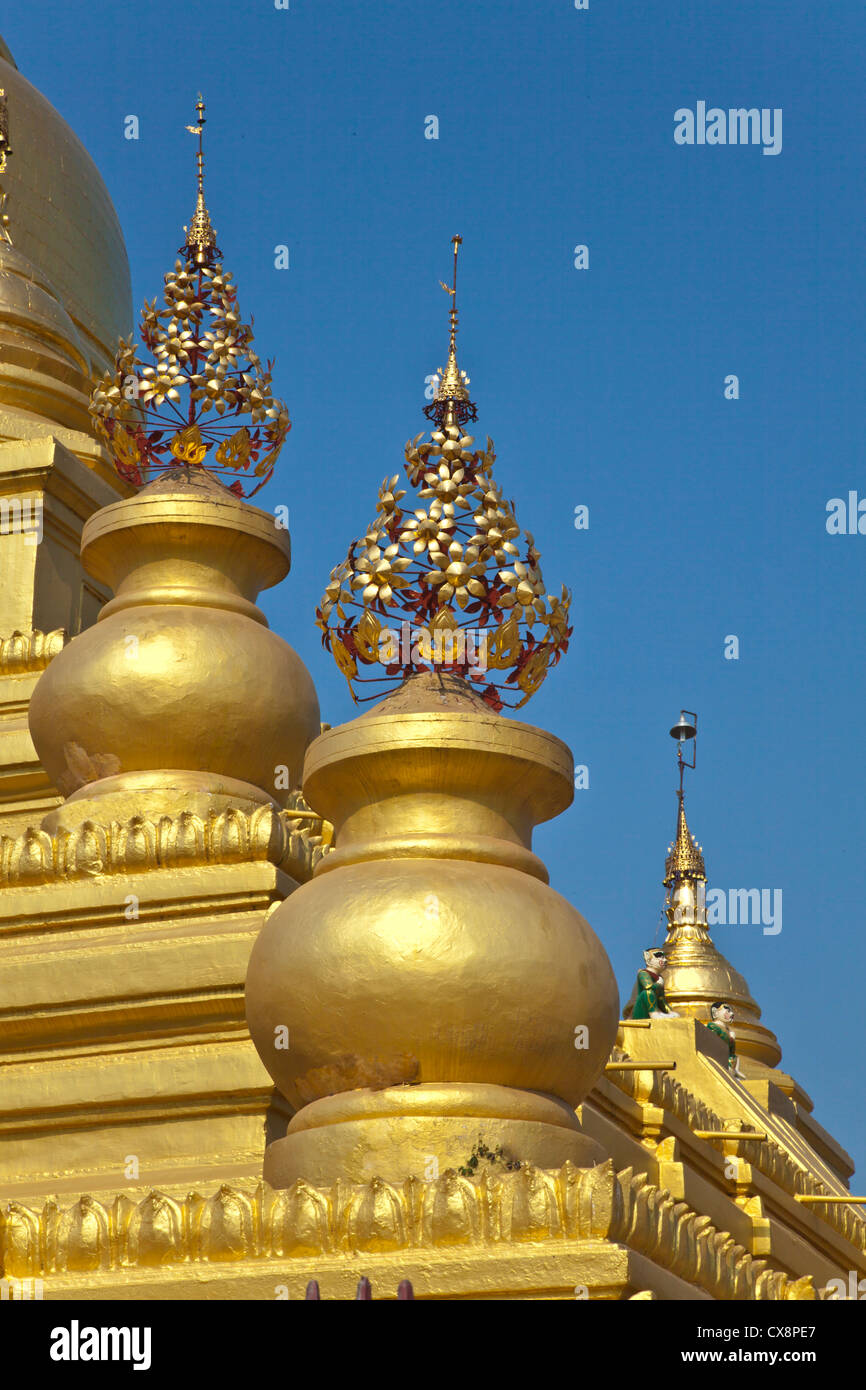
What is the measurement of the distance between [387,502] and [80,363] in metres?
11.7

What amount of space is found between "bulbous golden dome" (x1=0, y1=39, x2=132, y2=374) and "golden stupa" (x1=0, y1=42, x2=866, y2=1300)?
699cm

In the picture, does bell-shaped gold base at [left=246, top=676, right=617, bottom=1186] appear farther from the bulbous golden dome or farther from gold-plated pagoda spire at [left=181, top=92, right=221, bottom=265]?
the bulbous golden dome

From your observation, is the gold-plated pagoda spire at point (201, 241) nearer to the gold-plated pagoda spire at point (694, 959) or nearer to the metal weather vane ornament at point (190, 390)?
the metal weather vane ornament at point (190, 390)

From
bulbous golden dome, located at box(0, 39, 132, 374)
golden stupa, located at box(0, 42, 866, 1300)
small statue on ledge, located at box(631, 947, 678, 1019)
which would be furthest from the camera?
bulbous golden dome, located at box(0, 39, 132, 374)

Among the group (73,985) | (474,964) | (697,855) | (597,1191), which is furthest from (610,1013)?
(697,855)

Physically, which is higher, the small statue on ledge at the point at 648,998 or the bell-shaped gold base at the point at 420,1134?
the small statue on ledge at the point at 648,998

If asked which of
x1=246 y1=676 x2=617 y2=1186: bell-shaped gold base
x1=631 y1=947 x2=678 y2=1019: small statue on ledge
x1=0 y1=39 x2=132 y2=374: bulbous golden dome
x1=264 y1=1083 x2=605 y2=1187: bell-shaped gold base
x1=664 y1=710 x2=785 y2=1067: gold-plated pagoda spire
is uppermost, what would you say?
x1=0 y1=39 x2=132 y2=374: bulbous golden dome

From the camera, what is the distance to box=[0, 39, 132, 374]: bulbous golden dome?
2836 cm

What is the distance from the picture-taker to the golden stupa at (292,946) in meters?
10.8

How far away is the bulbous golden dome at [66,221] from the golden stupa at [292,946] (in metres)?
6.99

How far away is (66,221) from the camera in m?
29.1

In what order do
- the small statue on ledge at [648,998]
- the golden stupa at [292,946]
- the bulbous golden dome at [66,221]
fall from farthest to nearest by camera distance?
the bulbous golden dome at [66,221], the small statue on ledge at [648,998], the golden stupa at [292,946]

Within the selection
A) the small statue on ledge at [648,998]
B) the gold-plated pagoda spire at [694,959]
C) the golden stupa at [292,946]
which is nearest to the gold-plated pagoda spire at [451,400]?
the golden stupa at [292,946]

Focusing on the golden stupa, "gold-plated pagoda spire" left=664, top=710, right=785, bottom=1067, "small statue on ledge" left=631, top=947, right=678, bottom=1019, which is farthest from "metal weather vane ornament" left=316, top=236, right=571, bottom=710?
"gold-plated pagoda spire" left=664, top=710, right=785, bottom=1067
